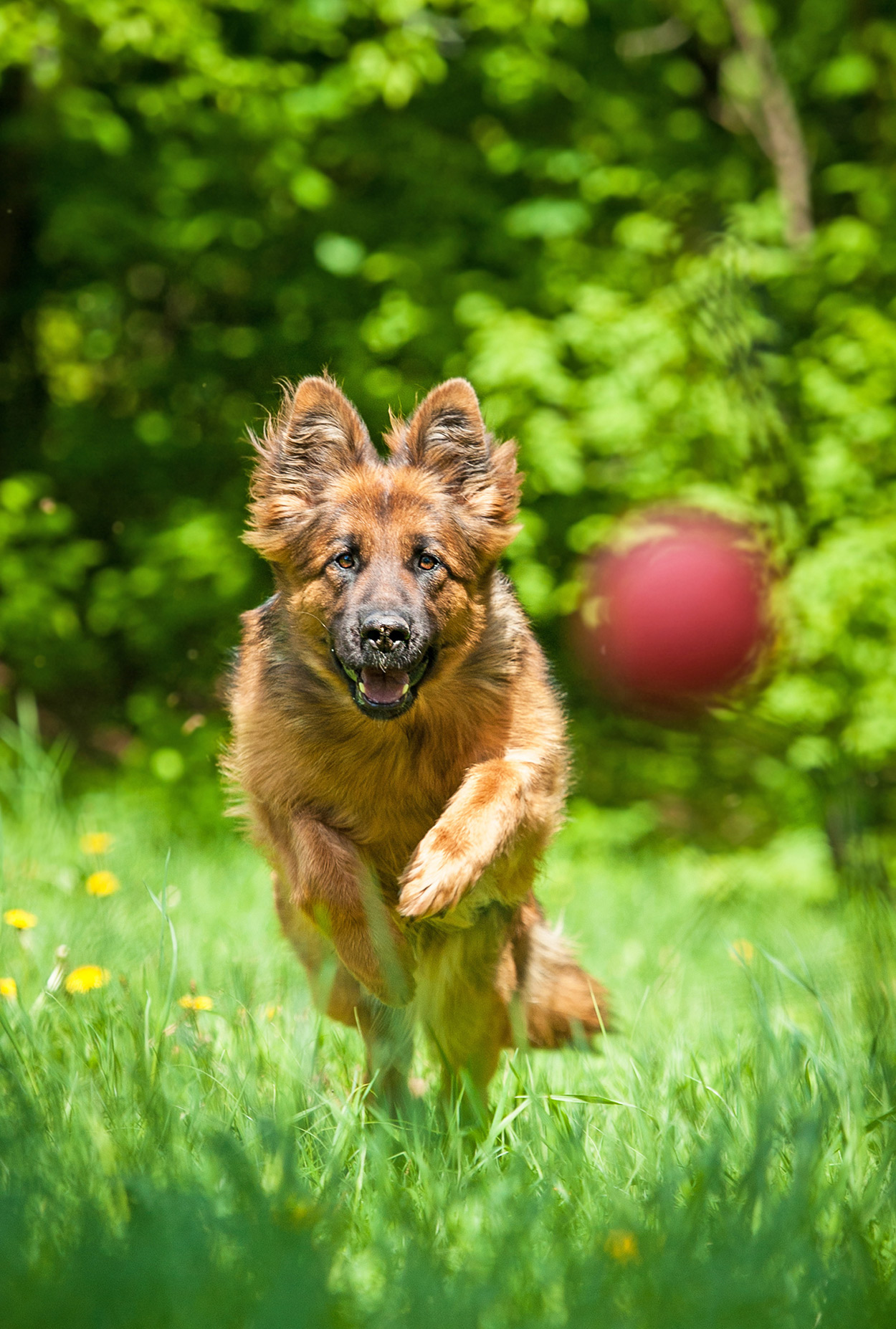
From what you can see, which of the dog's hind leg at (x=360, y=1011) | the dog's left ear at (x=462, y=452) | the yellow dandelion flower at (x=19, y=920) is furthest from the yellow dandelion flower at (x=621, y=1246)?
the dog's left ear at (x=462, y=452)

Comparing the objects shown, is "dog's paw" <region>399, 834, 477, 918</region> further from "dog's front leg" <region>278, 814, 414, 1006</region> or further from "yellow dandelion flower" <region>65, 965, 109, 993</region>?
"yellow dandelion flower" <region>65, 965, 109, 993</region>

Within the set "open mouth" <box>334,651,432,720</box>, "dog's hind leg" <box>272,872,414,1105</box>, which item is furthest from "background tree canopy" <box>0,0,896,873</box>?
"open mouth" <box>334,651,432,720</box>

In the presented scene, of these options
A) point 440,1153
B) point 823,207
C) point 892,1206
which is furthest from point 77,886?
point 823,207

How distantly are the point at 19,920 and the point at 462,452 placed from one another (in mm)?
2006

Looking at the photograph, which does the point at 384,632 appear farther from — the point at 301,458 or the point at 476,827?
the point at 301,458

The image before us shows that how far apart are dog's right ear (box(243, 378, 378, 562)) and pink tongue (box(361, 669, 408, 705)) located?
0.66m

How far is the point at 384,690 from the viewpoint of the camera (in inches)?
139

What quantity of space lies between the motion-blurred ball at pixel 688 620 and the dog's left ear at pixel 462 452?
89.4 inches

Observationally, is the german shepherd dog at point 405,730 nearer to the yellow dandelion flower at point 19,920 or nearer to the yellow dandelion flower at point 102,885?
the yellow dandelion flower at point 102,885

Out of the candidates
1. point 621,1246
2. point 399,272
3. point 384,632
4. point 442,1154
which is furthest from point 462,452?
point 399,272

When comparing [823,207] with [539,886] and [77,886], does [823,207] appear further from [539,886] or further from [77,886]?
[77,886]

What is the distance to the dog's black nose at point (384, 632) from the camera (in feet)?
11.3

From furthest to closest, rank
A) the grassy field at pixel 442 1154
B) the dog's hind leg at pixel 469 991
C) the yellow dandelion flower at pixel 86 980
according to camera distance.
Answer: the dog's hind leg at pixel 469 991
the yellow dandelion flower at pixel 86 980
the grassy field at pixel 442 1154

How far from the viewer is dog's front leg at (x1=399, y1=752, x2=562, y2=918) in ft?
10.6
